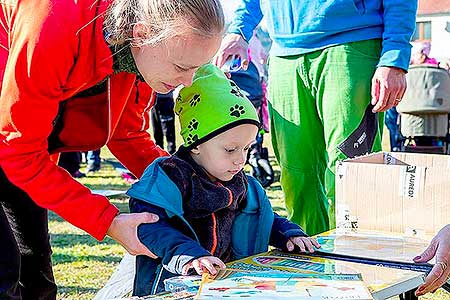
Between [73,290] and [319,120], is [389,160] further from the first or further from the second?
[73,290]

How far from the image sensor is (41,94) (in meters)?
1.82

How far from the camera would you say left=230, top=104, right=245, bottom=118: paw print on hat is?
2.17 metres

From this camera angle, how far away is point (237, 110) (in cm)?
218

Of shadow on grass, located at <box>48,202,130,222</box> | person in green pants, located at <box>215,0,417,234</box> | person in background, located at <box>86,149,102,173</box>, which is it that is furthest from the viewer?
person in background, located at <box>86,149,102,173</box>

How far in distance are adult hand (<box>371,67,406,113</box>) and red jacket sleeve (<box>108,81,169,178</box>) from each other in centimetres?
80

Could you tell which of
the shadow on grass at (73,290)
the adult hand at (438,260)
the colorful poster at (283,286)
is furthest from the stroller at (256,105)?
the colorful poster at (283,286)

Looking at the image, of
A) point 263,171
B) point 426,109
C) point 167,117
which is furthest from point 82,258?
point 426,109

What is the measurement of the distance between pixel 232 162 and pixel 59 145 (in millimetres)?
479

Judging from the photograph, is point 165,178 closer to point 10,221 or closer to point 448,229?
point 10,221

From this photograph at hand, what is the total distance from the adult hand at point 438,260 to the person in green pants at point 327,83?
73 centimetres

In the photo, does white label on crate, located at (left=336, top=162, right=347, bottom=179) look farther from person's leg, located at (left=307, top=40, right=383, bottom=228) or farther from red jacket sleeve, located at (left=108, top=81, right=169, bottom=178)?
red jacket sleeve, located at (left=108, top=81, right=169, bottom=178)

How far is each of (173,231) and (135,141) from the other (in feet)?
1.71

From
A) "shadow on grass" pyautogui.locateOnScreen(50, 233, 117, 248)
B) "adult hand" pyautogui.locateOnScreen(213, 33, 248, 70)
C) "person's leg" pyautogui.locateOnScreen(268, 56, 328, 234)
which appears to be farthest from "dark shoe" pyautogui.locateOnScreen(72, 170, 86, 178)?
"person's leg" pyautogui.locateOnScreen(268, 56, 328, 234)

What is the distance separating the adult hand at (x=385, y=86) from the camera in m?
2.74
